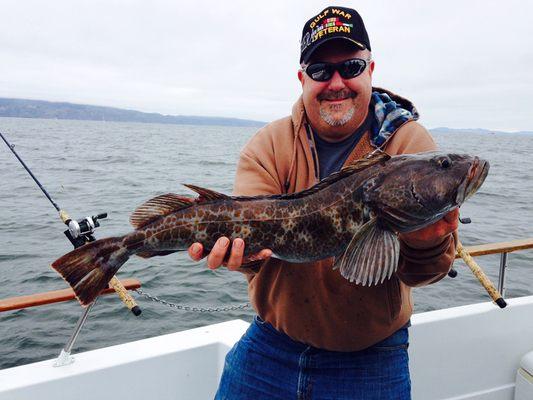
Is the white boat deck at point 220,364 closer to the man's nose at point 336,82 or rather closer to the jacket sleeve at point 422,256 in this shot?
the jacket sleeve at point 422,256

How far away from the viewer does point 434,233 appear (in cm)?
291

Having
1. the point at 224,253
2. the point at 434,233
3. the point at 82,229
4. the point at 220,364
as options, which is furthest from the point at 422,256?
the point at 82,229

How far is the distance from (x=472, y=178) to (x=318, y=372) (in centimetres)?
169

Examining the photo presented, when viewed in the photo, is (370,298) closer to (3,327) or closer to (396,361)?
(396,361)

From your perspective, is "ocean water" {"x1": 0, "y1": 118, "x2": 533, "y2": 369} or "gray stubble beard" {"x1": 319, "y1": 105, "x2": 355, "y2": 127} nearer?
"gray stubble beard" {"x1": 319, "y1": 105, "x2": 355, "y2": 127}

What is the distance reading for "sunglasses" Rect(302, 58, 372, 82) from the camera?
339 cm

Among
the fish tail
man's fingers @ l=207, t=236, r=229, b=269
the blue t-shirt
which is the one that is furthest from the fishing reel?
the blue t-shirt

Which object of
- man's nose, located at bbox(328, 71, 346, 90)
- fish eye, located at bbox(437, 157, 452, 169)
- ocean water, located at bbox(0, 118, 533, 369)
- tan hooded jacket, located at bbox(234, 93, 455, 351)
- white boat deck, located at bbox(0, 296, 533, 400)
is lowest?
ocean water, located at bbox(0, 118, 533, 369)

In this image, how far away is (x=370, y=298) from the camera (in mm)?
3211

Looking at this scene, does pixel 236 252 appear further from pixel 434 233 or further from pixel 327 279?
pixel 434 233

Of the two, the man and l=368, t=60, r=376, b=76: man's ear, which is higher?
l=368, t=60, r=376, b=76: man's ear

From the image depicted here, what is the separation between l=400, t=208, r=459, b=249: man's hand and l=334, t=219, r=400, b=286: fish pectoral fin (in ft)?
0.66

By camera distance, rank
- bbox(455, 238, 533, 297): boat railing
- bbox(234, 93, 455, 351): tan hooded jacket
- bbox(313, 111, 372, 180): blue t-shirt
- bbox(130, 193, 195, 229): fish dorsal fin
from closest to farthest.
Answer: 1. bbox(130, 193, 195, 229): fish dorsal fin
2. bbox(234, 93, 455, 351): tan hooded jacket
3. bbox(313, 111, 372, 180): blue t-shirt
4. bbox(455, 238, 533, 297): boat railing

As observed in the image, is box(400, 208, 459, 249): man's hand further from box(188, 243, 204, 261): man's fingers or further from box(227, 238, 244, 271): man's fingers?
box(188, 243, 204, 261): man's fingers
